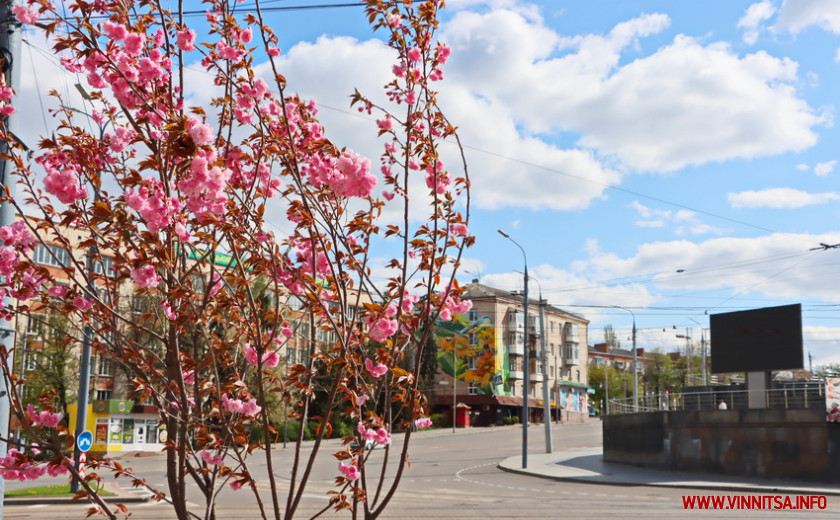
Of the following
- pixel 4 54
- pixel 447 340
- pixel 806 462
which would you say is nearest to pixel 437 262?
pixel 4 54

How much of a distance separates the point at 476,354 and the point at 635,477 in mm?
54816

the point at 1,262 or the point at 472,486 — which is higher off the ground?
the point at 1,262

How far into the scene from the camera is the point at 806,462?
84.5ft

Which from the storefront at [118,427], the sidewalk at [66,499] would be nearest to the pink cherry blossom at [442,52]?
the sidewalk at [66,499]

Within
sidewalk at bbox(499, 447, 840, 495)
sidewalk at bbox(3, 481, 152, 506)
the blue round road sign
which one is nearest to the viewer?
the blue round road sign

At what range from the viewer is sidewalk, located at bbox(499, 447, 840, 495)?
2327 cm

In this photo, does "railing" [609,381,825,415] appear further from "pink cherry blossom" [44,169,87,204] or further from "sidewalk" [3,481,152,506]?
"pink cherry blossom" [44,169,87,204]

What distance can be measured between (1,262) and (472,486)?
2152 cm

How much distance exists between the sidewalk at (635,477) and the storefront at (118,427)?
18507 millimetres

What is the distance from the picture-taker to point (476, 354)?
82.1 metres

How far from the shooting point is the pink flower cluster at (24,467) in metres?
4.38

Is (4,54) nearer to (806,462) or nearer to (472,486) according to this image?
(472,486)

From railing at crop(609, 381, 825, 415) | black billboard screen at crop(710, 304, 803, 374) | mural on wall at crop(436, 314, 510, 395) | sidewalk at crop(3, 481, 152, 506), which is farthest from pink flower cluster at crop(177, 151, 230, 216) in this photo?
mural on wall at crop(436, 314, 510, 395)

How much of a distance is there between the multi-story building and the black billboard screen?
132 ft
